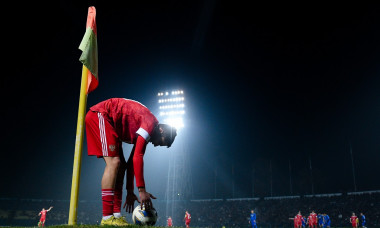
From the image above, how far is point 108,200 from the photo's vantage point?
455 cm

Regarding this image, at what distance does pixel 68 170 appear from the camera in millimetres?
47656

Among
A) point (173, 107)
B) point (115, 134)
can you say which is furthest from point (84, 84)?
point (173, 107)

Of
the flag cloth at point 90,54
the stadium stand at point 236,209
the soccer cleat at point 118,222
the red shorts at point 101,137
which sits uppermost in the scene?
the flag cloth at point 90,54

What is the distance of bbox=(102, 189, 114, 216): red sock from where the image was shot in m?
4.50

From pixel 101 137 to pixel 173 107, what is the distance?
1219 inches

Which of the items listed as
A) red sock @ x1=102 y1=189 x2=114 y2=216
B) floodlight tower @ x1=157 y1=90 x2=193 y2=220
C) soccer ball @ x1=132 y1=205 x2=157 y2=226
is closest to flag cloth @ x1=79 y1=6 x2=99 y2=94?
red sock @ x1=102 y1=189 x2=114 y2=216

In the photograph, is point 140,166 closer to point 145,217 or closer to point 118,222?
point 118,222

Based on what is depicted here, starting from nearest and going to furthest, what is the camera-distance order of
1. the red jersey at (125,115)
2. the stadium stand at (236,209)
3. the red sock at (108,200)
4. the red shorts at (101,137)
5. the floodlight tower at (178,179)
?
the red sock at (108,200), the red shorts at (101,137), the red jersey at (125,115), the stadium stand at (236,209), the floodlight tower at (178,179)

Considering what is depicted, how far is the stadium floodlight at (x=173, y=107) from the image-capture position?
35.1m

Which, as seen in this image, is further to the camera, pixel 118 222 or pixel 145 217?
pixel 145 217

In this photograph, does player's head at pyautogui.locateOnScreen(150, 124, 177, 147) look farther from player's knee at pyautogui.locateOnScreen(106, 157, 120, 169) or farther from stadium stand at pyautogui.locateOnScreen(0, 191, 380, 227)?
stadium stand at pyautogui.locateOnScreen(0, 191, 380, 227)

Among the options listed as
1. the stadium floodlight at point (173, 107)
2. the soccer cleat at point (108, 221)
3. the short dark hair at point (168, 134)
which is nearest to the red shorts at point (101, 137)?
the short dark hair at point (168, 134)

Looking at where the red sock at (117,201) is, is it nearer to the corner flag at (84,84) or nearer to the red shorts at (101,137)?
the corner flag at (84,84)

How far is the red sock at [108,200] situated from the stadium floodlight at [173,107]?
97.7 feet
